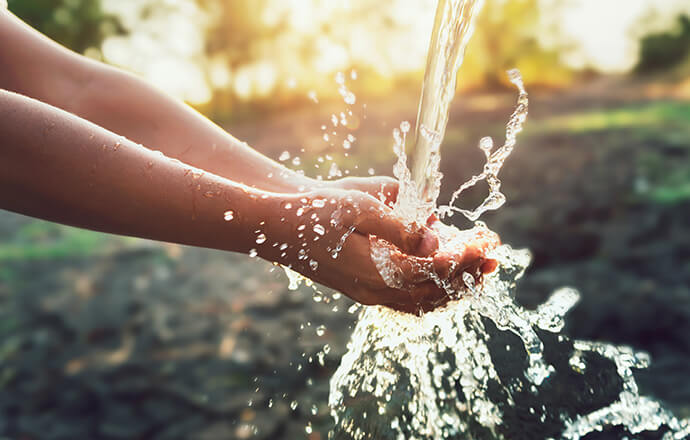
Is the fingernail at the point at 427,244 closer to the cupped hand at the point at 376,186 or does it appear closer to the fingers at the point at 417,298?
the fingers at the point at 417,298

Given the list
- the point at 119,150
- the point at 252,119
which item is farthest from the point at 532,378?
the point at 252,119

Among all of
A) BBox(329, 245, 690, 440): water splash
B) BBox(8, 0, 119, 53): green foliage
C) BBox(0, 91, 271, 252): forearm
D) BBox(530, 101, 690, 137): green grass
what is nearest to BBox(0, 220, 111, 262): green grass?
BBox(329, 245, 690, 440): water splash

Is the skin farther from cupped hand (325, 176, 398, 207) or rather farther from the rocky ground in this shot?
the rocky ground

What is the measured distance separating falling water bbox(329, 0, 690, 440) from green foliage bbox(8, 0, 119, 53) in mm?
12188

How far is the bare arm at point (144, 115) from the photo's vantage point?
1.64 meters

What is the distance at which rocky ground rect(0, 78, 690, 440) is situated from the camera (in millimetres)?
2883

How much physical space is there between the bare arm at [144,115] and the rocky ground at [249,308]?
0.32m

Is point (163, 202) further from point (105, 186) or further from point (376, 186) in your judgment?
point (376, 186)

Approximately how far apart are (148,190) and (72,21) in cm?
1304

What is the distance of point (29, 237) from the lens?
5.36 metres

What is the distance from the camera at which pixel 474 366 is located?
202cm

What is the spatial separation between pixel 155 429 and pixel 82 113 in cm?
175

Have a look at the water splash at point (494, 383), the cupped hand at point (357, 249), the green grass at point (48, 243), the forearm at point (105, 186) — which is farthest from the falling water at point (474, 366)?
the green grass at point (48, 243)

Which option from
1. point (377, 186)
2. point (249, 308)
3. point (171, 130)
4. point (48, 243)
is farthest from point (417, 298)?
point (48, 243)
